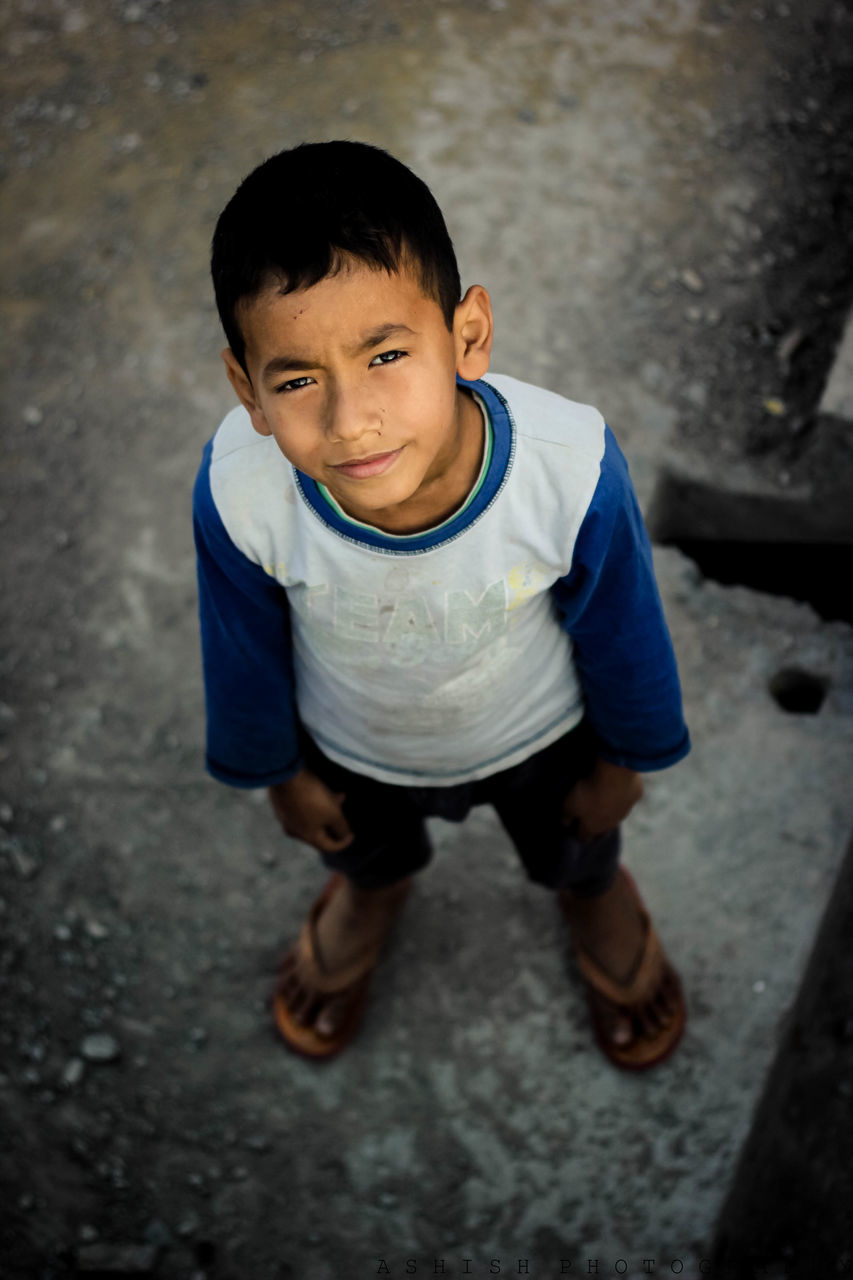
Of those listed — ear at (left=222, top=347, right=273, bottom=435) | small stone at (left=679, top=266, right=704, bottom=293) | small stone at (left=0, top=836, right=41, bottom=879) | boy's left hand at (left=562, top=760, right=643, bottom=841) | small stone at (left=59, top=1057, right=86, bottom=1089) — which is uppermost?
ear at (left=222, top=347, right=273, bottom=435)

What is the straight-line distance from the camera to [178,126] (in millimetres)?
3072

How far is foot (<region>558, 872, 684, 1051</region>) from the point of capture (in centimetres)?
180

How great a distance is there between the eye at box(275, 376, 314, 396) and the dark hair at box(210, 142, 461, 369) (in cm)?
7

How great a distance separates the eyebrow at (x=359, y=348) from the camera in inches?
34.8

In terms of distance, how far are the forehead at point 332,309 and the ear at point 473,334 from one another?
11cm

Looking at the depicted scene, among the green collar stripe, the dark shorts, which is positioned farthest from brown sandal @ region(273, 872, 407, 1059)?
the green collar stripe

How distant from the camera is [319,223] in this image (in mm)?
858

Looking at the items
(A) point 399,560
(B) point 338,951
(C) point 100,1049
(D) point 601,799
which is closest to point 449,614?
(A) point 399,560

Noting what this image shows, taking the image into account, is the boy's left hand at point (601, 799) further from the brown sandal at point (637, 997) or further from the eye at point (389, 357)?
the eye at point (389, 357)

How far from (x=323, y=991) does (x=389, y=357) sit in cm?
132

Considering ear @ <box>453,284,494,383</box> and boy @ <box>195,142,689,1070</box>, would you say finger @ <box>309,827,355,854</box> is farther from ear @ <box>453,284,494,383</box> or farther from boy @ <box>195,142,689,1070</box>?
ear @ <box>453,284,494,383</box>

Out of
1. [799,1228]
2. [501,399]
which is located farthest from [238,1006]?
[501,399]

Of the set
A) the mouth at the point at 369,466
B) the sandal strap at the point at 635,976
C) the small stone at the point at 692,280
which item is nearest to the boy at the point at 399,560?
the mouth at the point at 369,466

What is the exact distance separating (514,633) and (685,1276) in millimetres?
1270
